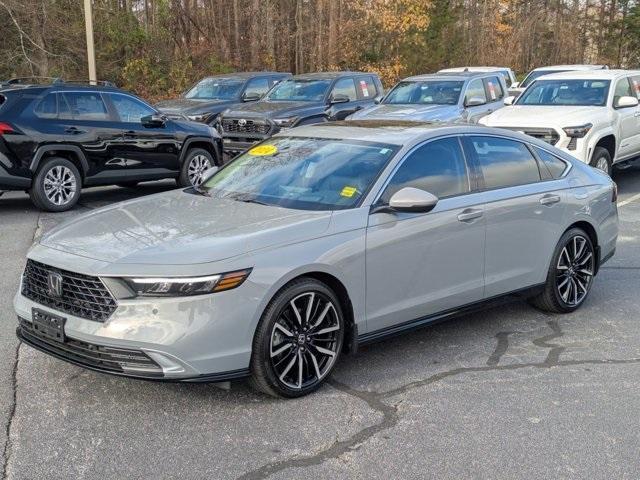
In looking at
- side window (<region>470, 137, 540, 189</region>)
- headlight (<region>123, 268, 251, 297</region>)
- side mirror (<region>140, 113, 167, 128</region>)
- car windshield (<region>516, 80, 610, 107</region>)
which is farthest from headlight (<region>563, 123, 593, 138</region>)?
headlight (<region>123, 268, 251, 297</region>)

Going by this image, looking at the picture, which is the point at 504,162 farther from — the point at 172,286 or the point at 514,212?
the point at 172,286

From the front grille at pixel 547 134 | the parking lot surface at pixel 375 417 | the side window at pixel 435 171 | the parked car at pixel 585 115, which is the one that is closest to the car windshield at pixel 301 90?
the parked car at pixel 585 115

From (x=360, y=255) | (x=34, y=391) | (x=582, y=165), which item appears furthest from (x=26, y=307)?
(x=582, y=165)

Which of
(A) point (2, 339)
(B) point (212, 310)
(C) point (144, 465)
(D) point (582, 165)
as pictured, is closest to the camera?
(C) point (144, 465)

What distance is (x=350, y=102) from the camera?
15648 millimetres

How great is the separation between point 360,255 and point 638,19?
168ft

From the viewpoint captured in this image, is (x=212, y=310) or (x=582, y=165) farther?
(x=582, y=165)

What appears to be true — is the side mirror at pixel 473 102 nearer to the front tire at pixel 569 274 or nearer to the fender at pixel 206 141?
the fender at pixel 206 141

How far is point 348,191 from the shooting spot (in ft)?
16.0

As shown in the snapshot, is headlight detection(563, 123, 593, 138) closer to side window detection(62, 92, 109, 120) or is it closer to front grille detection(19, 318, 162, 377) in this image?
side window detection(62, 92, 109, 120)

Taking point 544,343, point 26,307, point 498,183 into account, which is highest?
point 498,183

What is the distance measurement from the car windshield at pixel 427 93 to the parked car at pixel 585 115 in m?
1.25

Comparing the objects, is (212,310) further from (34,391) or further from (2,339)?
(2,339)

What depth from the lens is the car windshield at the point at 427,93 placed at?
46.6 feet
